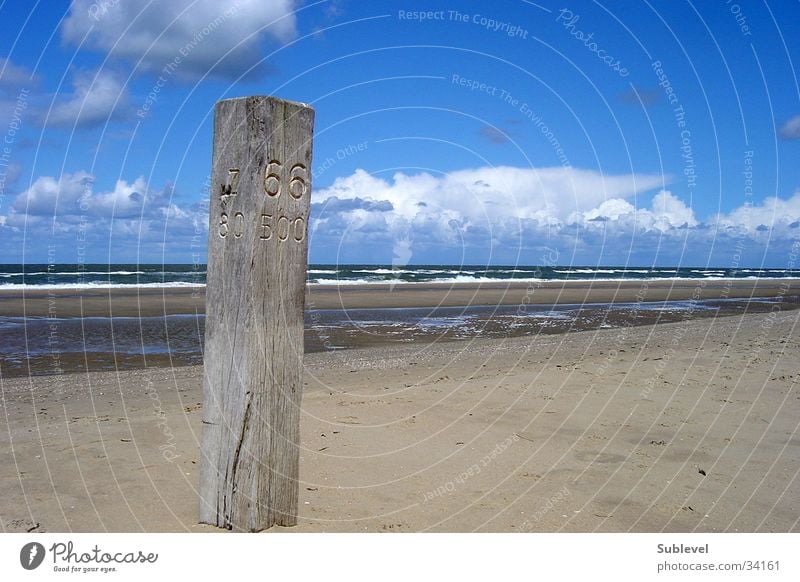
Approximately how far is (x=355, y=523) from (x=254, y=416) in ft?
3.84

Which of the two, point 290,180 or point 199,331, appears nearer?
point 290,180

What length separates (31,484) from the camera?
217 inches

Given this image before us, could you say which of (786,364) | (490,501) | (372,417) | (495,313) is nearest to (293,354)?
(490,501)

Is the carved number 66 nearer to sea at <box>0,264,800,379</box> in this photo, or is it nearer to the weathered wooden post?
the weathered wooden post

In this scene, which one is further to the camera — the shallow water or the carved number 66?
the shallow water

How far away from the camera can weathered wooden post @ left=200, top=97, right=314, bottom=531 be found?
13.7 ft

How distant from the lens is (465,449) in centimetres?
658
